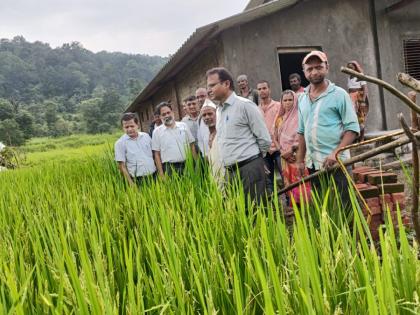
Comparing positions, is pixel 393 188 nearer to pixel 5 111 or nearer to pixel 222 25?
pixel 222 25

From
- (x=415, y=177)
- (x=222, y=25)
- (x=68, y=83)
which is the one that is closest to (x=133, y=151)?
(x=222, y=25)

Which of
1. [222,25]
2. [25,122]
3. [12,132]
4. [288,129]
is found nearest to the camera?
[288,129]

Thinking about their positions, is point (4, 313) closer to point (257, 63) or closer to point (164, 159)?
point (164, 159)

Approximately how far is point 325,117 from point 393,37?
20.2 feet

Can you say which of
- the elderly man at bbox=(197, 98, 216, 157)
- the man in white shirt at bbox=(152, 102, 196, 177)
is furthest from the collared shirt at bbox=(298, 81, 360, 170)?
the man in white shirt at bbox=(152, 102, 196, 177)

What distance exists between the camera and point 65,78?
85625mm

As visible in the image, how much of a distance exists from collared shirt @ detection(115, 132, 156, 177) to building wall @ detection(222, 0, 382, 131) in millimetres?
2461

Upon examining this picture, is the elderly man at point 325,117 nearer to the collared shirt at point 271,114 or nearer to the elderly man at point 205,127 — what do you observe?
the elderly man at point 205,127

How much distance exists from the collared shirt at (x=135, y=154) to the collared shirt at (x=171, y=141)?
16 centimetres

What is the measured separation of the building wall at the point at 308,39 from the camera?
21.3 ft

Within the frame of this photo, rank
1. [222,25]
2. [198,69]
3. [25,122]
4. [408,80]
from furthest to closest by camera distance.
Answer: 1. [25,122]
2. [198,69]
3. [222,25]
4. [408,80]

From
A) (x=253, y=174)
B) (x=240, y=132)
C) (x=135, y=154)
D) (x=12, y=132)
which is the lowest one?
(x=253, y=174)

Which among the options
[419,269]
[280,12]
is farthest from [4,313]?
[280,12]

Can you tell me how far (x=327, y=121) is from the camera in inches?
107
